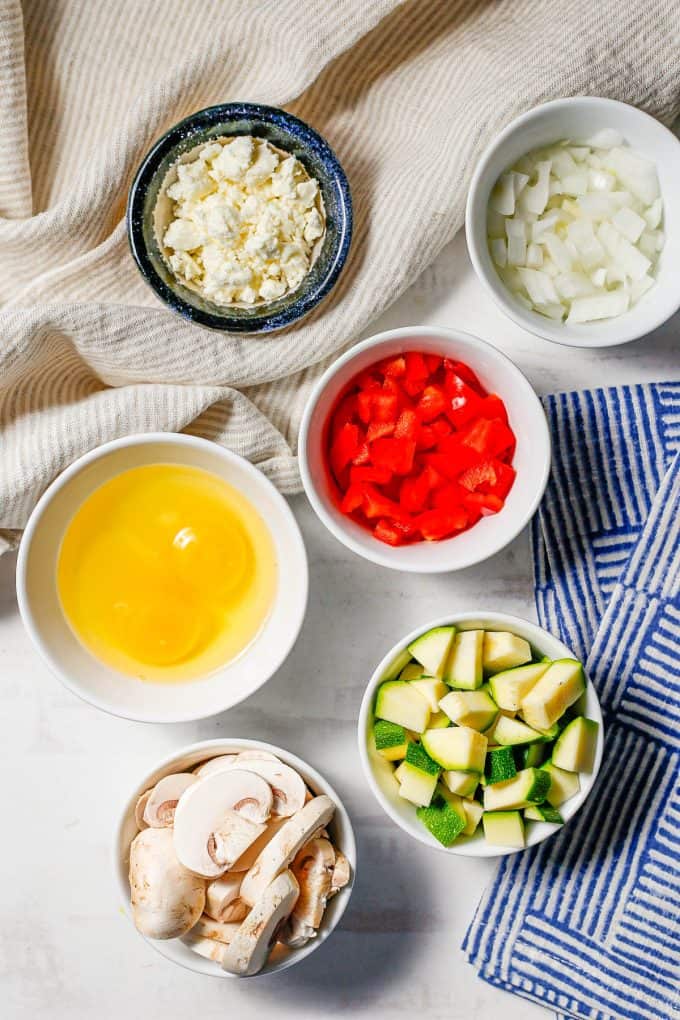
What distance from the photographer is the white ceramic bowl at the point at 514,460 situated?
1578 mm

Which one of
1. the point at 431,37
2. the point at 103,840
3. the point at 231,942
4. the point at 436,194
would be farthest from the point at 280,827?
the point at 431,37

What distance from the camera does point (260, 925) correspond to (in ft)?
4.90

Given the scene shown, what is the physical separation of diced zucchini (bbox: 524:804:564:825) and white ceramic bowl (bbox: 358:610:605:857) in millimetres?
13

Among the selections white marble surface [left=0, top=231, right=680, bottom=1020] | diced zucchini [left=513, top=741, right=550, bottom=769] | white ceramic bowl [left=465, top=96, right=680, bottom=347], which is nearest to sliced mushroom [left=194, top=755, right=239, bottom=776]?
white marble surface [left=0, top=231, right=680, bottom=1020]

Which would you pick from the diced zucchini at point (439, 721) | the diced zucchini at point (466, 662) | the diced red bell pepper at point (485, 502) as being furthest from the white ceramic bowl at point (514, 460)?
the diced zucchini at point (439, 721)

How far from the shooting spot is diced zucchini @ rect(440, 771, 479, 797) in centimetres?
156

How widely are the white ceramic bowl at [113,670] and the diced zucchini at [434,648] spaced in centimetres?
Result: 19

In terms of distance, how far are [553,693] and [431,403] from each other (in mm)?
491

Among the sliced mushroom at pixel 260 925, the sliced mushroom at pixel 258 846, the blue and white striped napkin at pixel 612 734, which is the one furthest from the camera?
the blue and white striped napkin at pixel 612 734

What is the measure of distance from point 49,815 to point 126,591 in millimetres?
460

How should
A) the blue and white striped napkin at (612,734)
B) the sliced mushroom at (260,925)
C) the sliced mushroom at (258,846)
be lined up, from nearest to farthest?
the sliced mushroom at (260,925) → the sliced mushroom at (258,846) → the blue and white striped napkin at (612,734)

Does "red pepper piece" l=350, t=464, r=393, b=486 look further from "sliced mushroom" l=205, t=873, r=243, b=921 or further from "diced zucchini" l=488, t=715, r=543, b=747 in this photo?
"sliced mushroom" l=205, t=873, r=243, b=921

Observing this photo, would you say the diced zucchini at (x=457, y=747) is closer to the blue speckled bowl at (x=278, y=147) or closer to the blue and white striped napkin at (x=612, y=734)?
the blue and white striped napkin at (x=612, y=734)

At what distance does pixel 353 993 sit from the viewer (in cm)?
183
